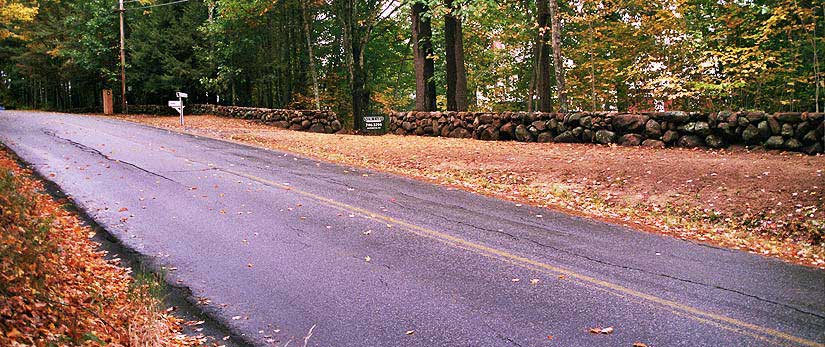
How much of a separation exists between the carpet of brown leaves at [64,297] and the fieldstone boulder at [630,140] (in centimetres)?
1112

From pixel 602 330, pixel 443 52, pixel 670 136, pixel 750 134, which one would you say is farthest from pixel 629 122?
pixel 443 52

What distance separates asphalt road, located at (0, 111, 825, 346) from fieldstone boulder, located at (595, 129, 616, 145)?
5351 millimetres

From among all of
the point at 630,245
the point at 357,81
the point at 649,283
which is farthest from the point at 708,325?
the point at 357,81

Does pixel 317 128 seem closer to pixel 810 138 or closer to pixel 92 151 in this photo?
pixel 92 151

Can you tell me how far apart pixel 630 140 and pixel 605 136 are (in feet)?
2.14

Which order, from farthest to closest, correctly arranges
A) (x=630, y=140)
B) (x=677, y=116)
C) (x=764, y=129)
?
1. (x=630, y=140)
2. (x=677, y=116)
3. (x=764, y=129)

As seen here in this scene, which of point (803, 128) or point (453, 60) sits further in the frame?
point (453, 60)

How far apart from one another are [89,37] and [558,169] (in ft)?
103

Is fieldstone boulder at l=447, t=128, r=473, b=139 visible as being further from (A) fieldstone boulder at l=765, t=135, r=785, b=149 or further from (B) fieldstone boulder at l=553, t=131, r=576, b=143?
(A) fieldstone boulder at l=765, t=135, r=785, b=149

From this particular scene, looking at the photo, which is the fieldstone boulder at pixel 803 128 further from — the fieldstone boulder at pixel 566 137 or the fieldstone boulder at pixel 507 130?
the fieldstone boulder at pixel 507 130

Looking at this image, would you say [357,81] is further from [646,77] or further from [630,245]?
[630,245]

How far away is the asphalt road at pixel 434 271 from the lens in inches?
165

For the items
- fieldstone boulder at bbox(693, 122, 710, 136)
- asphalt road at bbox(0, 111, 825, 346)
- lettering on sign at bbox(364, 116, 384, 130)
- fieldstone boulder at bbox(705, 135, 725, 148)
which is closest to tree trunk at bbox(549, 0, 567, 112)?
fieldstone boulder at bbox(693, 122, 710, 136)

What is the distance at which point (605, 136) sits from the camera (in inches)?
535
